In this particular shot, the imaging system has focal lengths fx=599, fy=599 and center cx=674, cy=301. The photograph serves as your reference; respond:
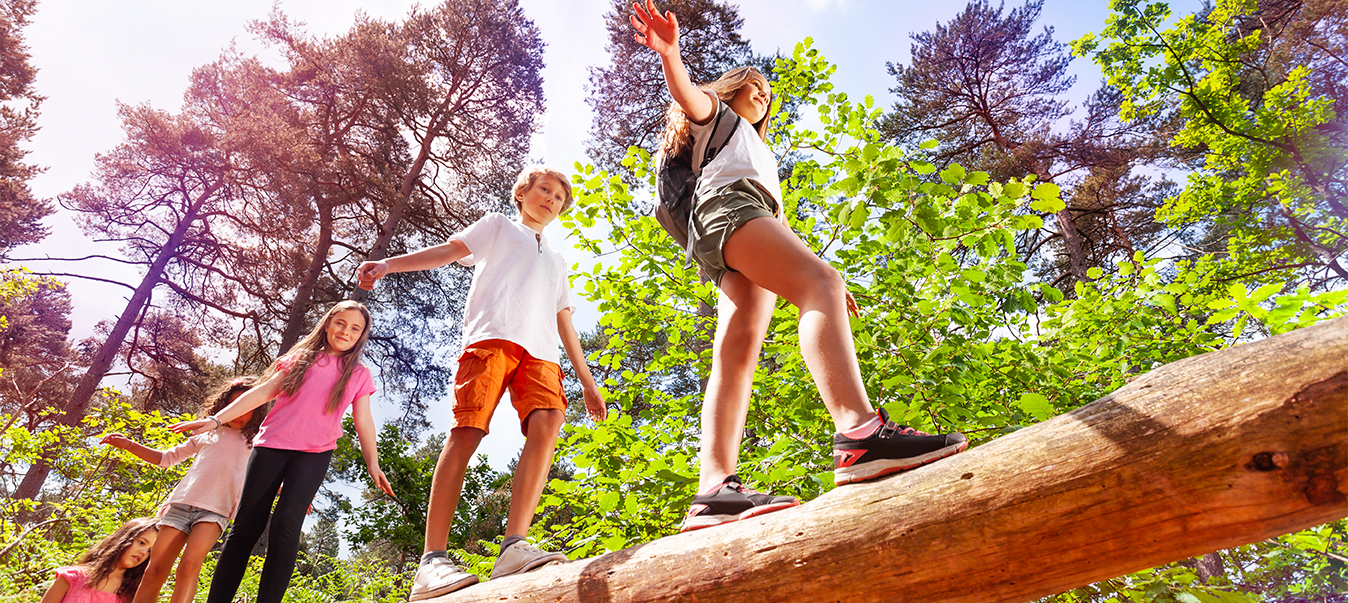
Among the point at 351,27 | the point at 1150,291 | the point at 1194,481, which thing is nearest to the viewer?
the point at 1194,481

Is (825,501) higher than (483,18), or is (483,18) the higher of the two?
(483,18)

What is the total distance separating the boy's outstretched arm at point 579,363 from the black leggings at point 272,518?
1.39 meters

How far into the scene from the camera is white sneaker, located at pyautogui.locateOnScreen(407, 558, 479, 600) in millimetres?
1936

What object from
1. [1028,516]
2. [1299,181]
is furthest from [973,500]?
[1299,181]

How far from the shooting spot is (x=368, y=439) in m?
3.12

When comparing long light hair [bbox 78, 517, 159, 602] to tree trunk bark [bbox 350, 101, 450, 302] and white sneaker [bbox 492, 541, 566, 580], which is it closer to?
white sneaker [bbox 492, 541, 566, 580]

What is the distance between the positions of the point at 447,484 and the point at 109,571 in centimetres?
431

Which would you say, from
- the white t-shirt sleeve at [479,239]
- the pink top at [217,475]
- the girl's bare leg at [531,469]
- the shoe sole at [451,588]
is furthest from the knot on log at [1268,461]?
the pink top at [217,475]

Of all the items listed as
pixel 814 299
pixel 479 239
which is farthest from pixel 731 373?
pixel 479 239

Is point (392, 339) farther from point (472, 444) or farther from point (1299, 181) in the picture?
point (1299, 181)

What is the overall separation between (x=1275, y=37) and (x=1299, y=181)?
3.22m

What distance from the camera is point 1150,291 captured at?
3.83 m

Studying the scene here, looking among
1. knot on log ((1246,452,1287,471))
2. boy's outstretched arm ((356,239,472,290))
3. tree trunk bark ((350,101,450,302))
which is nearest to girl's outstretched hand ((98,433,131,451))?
boy's outstretched arm ((356,239,472,290))

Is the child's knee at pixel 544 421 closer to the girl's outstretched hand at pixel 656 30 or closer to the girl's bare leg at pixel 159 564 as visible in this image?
the girl's outstretched hand at pixel 656 30
